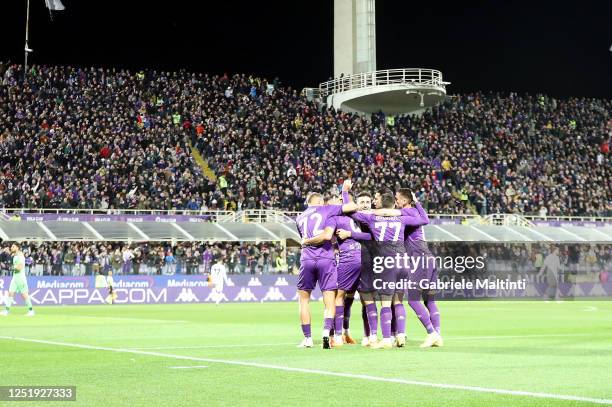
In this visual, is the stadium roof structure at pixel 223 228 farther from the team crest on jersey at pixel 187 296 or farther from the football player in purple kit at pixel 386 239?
the football player in purple kit at pixel 386 239

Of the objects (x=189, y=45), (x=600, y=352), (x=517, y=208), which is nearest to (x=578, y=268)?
(x=517, y=208)

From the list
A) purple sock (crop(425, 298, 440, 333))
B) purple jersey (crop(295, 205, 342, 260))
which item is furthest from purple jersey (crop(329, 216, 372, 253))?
purple sock (crop(425, 298, 440, 333))

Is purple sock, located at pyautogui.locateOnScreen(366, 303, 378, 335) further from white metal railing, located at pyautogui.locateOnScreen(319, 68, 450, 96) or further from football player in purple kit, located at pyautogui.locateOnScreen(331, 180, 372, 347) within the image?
white metal railing, located at pyautogui.locateOnScreen(319, 68, 450, 96)

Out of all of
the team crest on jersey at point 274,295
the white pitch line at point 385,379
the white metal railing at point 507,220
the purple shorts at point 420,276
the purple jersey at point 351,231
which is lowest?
the team crest on jersey at point 274,295

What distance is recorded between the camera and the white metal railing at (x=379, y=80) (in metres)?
61.2

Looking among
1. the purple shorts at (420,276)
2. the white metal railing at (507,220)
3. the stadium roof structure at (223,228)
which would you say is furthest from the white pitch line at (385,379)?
the white metal railing at (507,220)

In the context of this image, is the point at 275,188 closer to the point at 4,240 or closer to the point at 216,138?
the point at 216,138

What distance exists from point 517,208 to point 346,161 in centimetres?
1028

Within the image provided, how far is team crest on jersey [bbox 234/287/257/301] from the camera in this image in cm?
4238

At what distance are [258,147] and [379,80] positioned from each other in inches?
490

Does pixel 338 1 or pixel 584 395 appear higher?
pixel 338 1

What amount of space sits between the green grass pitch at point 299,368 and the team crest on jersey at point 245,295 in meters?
22.6

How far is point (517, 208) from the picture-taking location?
5441cm

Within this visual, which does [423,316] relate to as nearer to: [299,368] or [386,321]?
[386,321]
